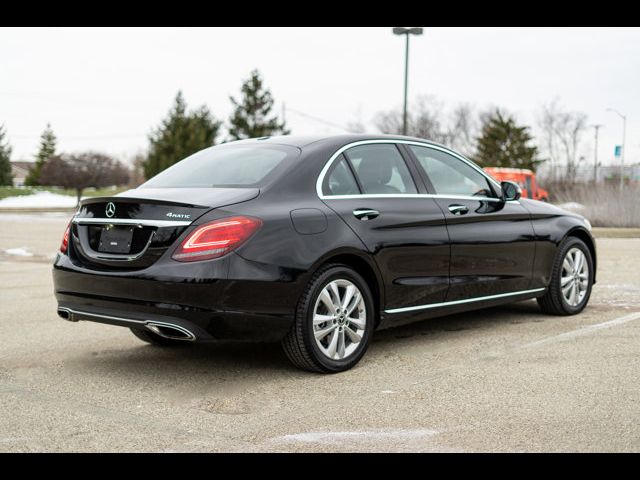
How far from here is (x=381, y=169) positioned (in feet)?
19.7

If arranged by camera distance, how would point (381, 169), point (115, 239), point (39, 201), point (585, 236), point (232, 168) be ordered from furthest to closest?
point (39, 201) → point (585, 236) → point (381, 169) → point (232, 168) → point (115, 239)

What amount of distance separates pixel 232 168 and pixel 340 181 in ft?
2.42

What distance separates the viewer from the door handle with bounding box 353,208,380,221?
552cm

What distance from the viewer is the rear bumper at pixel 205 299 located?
15.7 feet

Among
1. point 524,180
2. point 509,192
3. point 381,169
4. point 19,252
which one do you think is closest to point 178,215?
point 381,169

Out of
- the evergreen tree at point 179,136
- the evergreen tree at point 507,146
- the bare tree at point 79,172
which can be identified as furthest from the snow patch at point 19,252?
the evergreen tree at point 507,146

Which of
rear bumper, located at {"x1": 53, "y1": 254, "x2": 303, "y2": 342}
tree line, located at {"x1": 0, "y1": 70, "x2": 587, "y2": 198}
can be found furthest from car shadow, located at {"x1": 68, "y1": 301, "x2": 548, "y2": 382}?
tree line, located at {"x1": 0, "y1": 70, "x2": 587, "y2": 198}

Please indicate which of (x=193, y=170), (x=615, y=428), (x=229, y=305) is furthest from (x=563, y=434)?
(x=193, y=170)

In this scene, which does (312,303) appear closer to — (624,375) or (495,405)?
(495,405)

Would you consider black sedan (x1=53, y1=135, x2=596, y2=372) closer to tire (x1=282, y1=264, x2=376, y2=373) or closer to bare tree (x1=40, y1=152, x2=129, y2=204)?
tire (x1=282, y1=264, x2=376, y2=373)

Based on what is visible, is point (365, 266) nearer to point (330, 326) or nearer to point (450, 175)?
point (330, 326)

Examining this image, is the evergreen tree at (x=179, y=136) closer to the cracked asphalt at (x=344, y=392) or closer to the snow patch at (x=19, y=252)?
the snow patch at (x=19, y=252)

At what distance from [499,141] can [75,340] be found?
71194mm

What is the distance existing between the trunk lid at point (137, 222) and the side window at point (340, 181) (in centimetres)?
57
